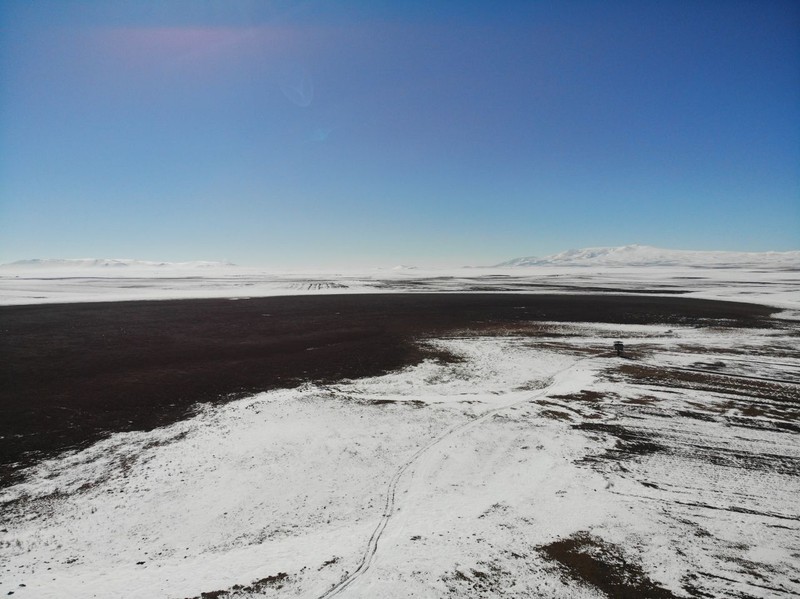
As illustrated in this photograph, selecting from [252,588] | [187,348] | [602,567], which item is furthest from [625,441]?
[187,348]

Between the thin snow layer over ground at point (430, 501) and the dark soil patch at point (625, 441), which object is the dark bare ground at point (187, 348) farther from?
the dark soil patch at point (625, 441)

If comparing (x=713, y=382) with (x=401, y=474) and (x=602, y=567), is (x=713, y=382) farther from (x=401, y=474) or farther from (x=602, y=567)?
(x=401, y=474)

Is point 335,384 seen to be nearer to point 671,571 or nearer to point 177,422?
point 177,422

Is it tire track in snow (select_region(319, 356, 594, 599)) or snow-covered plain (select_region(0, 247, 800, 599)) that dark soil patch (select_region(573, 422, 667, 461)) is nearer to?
snow-covered plain (select_region(0, 247, 800, 599))

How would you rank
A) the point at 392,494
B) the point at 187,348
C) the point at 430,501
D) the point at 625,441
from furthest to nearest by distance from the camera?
the point at 187,348 < the point at 625,441 < the point at 392,494 < the point at 430,501

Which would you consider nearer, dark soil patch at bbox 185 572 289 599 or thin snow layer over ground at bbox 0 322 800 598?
dark soil patch at bbox 185 572 289 599

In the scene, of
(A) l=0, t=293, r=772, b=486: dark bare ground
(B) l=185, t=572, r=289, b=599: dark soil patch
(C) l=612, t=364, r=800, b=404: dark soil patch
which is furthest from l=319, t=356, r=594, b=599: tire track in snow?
(A) l=0, t=293, r=772, b=486: dark bare ground

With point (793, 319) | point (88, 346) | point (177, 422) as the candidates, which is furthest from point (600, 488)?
point (793, 319)
